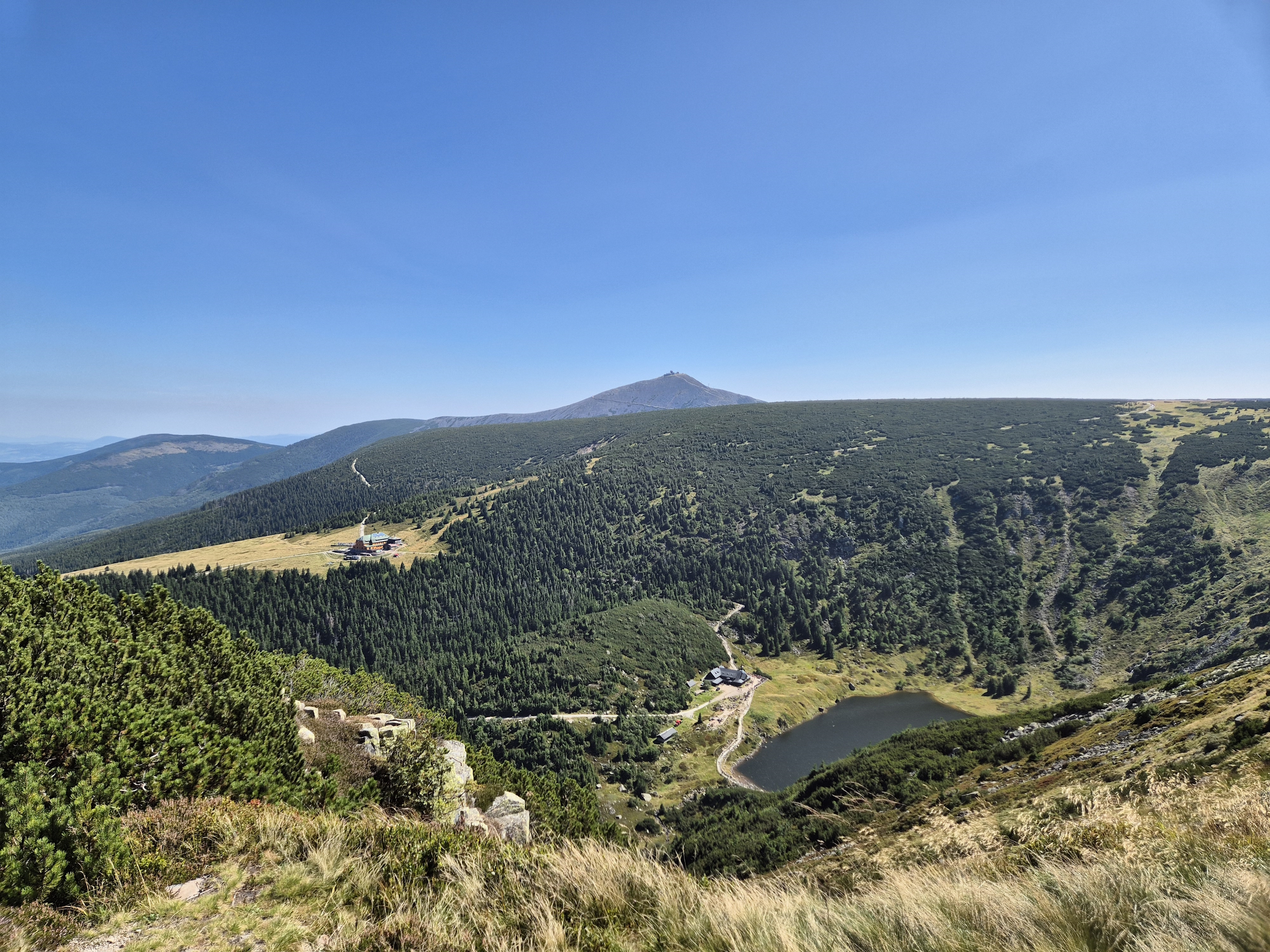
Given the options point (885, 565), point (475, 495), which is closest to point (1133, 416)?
point (885, 565)

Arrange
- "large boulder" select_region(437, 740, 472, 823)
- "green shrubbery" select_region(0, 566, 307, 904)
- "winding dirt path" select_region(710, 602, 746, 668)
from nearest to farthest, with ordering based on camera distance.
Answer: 1. "green shrubbery" select_region(0, 566, 307, 904)
2. "large boulder" select_region(437, 740, 472, 823)
3. "winding dirt path" select_region(710, 602, 746, 668)

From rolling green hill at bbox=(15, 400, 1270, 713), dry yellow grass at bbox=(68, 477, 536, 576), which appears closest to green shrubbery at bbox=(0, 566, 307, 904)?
rolling green hill at bbox=(15, 400, 1270, 713)

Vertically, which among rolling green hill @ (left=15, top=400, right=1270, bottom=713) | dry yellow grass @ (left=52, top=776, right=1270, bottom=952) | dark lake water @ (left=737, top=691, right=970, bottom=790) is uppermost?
dry yellow grass @ (left=52, top=776, right=1270, bottom=952)

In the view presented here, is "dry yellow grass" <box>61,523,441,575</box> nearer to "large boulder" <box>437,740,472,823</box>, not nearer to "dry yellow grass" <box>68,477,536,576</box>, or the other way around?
"dry yellow grass" <box>68,477,536,576</box>

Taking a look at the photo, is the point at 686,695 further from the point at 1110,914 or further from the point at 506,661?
the point at 1110,914

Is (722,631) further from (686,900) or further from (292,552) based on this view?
(686,900)

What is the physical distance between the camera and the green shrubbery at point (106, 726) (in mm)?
7910

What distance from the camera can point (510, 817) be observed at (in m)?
21.2

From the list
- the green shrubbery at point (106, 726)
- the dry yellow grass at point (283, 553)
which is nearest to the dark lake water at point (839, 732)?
the green shrubbery at point (106, 726)

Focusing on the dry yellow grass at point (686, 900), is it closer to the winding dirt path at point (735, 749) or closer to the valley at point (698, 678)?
the valley at point (698, 678)

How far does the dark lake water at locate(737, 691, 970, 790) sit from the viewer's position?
73.6m

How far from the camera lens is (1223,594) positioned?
8575cm

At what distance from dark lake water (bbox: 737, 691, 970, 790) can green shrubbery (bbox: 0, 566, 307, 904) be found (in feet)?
229

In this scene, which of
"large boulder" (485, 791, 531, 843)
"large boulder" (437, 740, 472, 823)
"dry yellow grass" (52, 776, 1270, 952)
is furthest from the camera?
"large boulder" (485, 791, 531, 843)
